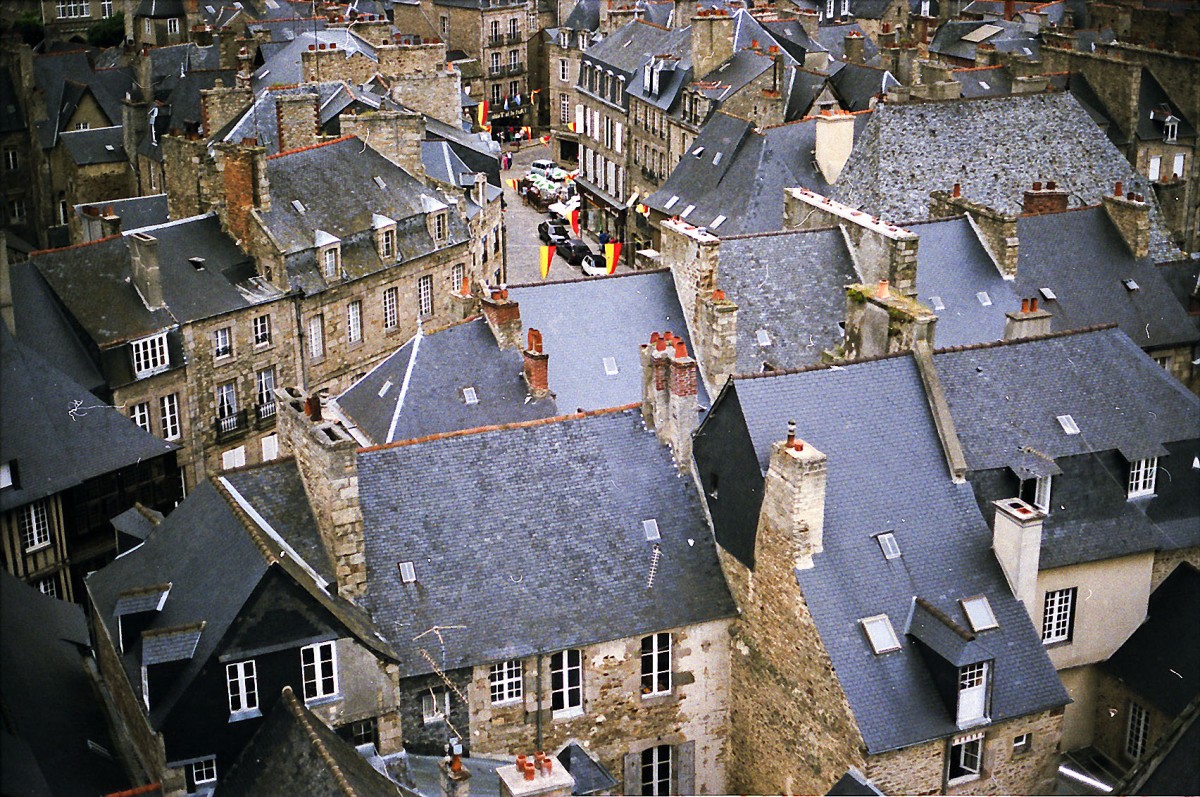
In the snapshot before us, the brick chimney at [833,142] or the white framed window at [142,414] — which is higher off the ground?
the brick chimney at [833,142]

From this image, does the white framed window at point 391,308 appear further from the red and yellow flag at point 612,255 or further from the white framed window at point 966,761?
the white framed window at point 966,761

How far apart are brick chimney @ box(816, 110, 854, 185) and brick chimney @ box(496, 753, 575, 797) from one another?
1088 inches

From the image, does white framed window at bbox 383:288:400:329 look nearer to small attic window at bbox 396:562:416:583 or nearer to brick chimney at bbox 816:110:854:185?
brick chimney at bbox 816:110:854:185

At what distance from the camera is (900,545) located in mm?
24984

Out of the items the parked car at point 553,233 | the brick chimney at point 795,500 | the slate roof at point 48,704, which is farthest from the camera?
the parked car at point 553,233

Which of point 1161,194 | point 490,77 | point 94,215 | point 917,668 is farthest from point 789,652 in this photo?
point 490,77

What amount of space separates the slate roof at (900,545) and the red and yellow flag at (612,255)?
1241 inches

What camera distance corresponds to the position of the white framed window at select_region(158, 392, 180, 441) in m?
37.5

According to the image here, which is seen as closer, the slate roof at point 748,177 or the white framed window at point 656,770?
Result: the white framed window at point 656,770

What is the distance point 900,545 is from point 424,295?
22892mm

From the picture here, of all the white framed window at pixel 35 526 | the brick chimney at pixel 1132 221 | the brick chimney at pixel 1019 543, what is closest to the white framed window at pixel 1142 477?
the brick chimney at pixel 1019 543

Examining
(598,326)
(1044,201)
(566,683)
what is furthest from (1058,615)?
(1044,201)

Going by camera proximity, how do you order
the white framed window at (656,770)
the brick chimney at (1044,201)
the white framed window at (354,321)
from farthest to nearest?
the white framed window at (354,321) < the brick chimney at (1044,201) < the white framed window at (656,770)

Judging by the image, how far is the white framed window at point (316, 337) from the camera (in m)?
41.2
